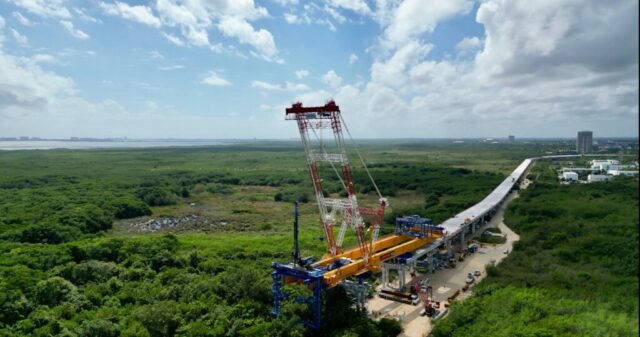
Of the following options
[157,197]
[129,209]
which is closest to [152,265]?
[129,209]

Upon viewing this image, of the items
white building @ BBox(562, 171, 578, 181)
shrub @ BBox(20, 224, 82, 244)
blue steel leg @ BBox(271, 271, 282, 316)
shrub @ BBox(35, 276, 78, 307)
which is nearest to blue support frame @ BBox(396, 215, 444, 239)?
blue steel leg @ BBox(271, 271, 282, 316)

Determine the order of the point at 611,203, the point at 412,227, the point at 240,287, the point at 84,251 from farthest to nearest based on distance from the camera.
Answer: the point at 611,203 < the point at 412,227 < the point at 84,251 < the point at 240,287

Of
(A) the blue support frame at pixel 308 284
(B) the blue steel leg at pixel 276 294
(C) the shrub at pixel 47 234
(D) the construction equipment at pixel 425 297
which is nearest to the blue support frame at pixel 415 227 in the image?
(D) the construction equipment at pixel 425 297

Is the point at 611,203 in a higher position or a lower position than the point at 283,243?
higher

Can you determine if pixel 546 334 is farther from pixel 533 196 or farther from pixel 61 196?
pixel 61 196

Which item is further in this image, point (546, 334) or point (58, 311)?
point (58, 311)

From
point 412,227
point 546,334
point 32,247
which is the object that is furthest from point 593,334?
point 32,247

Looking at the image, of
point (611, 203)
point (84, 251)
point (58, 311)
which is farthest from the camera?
point (611, 203)
